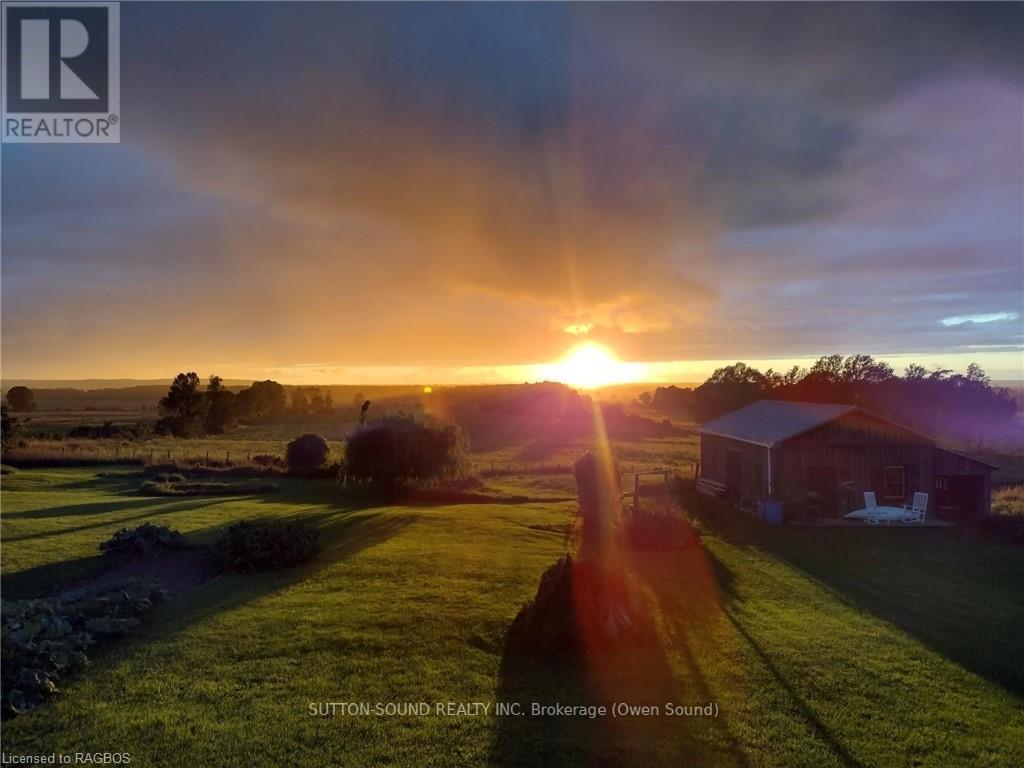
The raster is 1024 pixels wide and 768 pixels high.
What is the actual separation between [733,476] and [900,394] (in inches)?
→ 1619

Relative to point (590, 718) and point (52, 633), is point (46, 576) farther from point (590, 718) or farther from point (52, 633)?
point (590, 718)

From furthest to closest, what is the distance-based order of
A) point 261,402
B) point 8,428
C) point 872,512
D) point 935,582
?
1. point 261,402
2. point 8,428
3. point 872,512
4. point 935,582

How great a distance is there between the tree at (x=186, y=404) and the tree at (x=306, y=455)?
166 ft

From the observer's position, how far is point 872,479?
26.2 metres

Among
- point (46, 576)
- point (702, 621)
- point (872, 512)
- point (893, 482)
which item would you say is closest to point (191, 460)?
point (46, 576)

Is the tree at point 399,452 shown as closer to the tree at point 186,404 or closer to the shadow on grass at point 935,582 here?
the shadow on grass at point 935,582

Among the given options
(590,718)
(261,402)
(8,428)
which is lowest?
(590,718)

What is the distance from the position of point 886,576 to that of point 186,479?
33409 millimetres

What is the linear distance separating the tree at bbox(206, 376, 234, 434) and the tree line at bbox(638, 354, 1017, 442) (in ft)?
221

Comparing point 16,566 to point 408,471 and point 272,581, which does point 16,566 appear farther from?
point 408,471

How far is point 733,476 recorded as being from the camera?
1198 inches

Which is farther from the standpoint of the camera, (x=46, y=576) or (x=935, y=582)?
(x=935, y=582)

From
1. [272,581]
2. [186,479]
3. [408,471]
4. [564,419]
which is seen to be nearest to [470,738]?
[272,581]

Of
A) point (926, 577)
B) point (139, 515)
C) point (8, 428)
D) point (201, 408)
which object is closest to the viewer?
point (926, 577)
